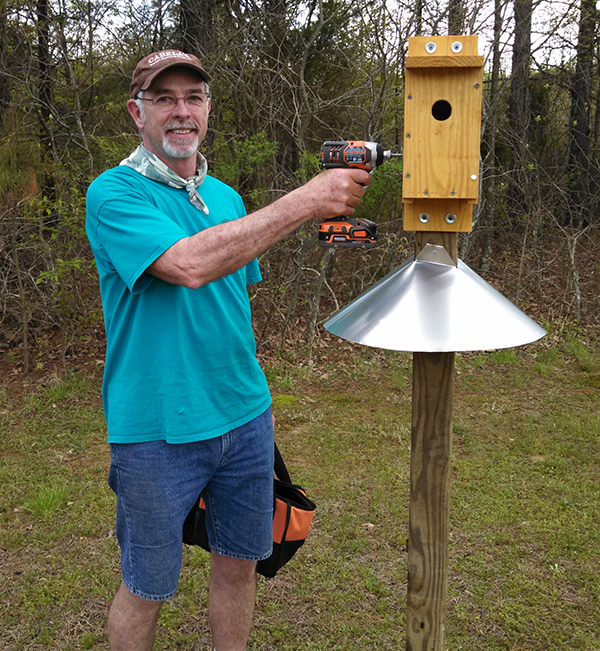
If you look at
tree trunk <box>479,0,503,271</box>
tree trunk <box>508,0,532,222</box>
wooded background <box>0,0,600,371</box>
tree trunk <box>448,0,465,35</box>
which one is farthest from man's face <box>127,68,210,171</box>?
tree trunk <box>508,0,532,222</box>

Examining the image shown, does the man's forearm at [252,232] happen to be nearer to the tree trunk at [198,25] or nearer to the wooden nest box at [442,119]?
the wooden nest box at [442,119]

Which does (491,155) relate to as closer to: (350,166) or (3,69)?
(3,69)

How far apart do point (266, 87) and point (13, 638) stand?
5.47m

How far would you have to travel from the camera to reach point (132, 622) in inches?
79.2

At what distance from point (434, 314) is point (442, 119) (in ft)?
1.74

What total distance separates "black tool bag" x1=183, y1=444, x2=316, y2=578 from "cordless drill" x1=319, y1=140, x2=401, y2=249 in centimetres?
114

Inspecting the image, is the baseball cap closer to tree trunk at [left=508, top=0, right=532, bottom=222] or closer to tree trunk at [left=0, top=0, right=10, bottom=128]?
tree trunk at [left=0, top=0, right=10, bottom=128]

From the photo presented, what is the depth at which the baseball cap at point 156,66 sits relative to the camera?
2.02 m

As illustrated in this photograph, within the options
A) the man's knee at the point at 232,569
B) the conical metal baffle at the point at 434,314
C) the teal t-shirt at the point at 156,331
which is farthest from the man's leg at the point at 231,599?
the conical metal baffle at the point at 434,314

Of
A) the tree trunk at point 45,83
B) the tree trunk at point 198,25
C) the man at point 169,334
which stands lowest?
the man at point 169,334

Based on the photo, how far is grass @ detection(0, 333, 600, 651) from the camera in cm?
285

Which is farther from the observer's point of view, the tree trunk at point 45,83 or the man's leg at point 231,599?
the tree trunk at point 45,83

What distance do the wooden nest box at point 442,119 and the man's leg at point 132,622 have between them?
59.6 inches

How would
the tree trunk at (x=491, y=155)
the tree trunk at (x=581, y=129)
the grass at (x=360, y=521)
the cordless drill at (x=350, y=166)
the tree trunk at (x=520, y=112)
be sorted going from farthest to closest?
the tree trunk at (x=581, y=129)
the tree trunk at (x=520, y=112)
the tree trunk at (x=491, y=155)
the grass at (x=360, y=521)
the cordless drill at (x=350, y=166)
